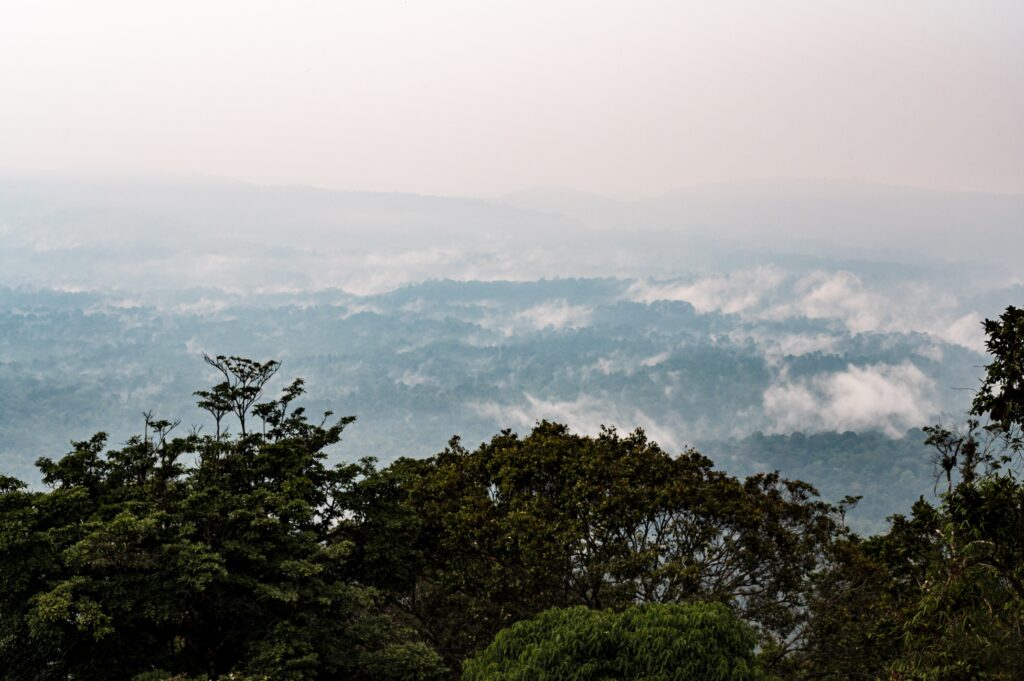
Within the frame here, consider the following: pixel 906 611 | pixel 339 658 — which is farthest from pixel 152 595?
pixel 906 611

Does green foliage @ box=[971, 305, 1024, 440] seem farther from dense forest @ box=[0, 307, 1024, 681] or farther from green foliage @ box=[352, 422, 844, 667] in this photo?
green foliage @ box=[352, 422, 844, 667]

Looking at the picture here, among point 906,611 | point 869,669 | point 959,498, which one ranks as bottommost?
point 869,669

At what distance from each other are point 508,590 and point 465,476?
429 centimetres

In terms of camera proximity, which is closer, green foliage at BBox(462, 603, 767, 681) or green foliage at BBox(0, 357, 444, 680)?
green foliage at BBox(462, 603, 767, 681)

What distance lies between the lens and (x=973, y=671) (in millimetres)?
11047

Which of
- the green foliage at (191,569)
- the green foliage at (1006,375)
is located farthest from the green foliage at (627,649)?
the green foliage at (1006,375)

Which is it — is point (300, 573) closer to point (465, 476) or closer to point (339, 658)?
point (339, 658)

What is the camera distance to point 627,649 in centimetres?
1382

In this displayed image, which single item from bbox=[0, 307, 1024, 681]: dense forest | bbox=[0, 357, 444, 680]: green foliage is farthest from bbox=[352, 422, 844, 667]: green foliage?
bbox=[0, 357, 444, 680]: green foliage

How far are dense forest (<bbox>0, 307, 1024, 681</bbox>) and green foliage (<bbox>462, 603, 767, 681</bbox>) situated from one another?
45mm

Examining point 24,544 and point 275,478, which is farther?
point 275,478

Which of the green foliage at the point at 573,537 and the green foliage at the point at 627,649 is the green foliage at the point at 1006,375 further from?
the green foliage at the point at 573,537

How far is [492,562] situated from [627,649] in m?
7.79

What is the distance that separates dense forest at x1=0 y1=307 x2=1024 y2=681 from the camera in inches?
505
